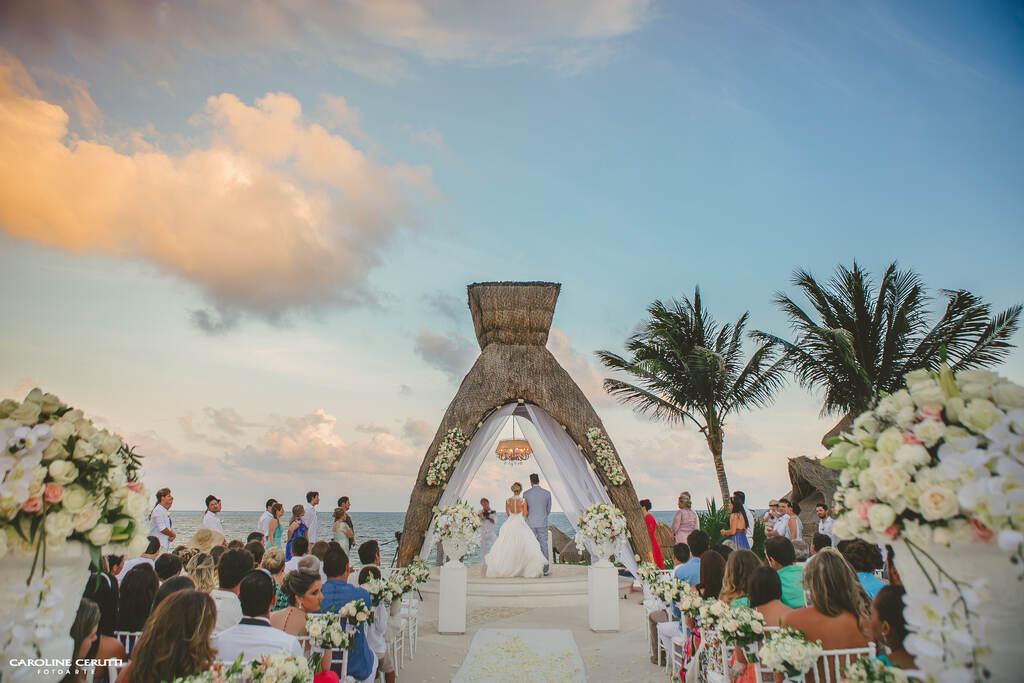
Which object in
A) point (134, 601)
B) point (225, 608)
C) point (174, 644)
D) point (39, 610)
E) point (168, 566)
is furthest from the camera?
point (168, 566)

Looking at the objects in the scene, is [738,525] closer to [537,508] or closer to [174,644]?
[537,508]

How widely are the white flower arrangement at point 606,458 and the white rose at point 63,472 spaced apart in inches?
317

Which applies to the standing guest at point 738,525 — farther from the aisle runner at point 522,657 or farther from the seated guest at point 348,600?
the seated guest at point 348,600

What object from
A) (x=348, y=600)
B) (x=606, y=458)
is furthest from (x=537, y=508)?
(x=348, y=600)

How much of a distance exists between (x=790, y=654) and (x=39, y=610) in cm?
304

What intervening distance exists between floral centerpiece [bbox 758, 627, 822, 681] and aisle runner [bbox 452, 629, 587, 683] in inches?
128

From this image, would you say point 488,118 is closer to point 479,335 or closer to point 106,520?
point 479,335

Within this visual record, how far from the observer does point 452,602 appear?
7820 mm

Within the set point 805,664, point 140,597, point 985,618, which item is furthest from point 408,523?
point 985,618

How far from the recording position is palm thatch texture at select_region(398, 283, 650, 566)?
362 inches

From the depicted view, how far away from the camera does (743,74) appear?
8.38 m

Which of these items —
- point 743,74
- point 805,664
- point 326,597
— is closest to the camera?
point 805,664

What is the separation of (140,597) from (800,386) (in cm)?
1483

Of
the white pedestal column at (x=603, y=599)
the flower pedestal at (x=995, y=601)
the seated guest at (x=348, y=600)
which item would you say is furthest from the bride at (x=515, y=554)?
the flower pedestal at (x=995, y=601)
